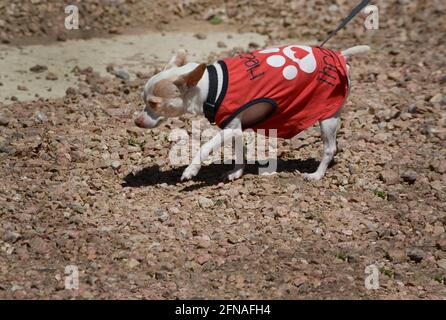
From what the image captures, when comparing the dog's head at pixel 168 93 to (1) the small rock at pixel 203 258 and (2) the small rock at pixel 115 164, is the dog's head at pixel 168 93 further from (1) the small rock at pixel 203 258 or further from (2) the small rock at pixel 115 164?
(1) the small rock at pixel 203 258

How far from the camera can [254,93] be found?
6328 millimetres

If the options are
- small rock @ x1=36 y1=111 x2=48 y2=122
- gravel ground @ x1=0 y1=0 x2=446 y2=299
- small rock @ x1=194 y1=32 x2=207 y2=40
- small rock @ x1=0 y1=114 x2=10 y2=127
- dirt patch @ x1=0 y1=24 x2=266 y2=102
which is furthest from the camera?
small rock @ x1=194 y1=32 x2=207 y2=40

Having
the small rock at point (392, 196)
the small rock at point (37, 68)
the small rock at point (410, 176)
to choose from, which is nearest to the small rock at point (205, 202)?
the small rock at point (392, 196)

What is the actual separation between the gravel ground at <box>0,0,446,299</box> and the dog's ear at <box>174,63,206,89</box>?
91cm

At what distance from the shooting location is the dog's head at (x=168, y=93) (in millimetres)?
6270

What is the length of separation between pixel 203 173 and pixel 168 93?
3.26ft

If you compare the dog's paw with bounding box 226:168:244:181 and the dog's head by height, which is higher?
the dog's head

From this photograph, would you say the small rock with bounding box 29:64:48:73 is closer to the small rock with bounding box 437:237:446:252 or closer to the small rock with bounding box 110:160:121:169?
the small rock with bounding box 110:160:121:169

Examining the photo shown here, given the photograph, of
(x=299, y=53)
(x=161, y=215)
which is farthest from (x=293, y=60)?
(x=161, y=215)

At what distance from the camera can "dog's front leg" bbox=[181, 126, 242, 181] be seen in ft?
21.1

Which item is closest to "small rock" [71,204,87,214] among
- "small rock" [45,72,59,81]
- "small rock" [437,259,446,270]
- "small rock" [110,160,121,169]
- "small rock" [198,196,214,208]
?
"small rock" [110,160,121,169]

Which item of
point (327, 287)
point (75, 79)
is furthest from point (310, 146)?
point (75, 79)

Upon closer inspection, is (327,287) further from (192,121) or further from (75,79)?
(75,79)

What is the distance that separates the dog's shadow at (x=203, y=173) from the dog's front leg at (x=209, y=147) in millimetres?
166
